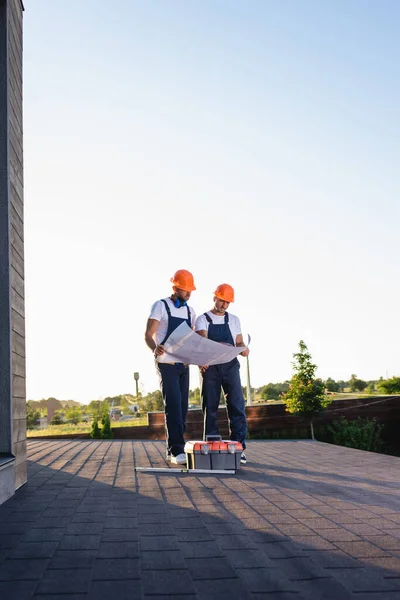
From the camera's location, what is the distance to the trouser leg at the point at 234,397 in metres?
7.11

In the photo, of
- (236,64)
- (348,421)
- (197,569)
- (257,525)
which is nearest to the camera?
(197,569)

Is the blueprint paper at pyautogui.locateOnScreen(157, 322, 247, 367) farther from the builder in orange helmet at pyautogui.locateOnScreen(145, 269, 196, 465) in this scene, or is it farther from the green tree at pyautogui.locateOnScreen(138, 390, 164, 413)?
the green tree at pyautogui.locateOnScreen(138, 390, 164, 413)

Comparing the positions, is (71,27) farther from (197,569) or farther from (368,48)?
(197,569)

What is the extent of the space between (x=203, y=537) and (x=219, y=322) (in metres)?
4.09

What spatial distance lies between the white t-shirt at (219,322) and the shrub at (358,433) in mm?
9117

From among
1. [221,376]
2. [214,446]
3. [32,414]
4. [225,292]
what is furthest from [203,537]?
[32,414]

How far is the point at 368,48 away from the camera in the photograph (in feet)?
35.6

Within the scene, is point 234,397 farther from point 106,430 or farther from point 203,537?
point 106,430

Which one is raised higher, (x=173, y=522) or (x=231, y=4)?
(x=231, y=4)

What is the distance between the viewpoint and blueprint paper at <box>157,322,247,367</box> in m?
6.42

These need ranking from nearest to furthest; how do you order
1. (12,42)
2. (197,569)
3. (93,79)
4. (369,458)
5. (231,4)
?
(197,569), (12,42), (369,458), (231,4), (93,79)

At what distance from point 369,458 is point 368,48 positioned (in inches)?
271

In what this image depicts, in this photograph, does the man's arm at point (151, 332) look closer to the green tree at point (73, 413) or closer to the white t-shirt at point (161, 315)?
the white t-shirt at point (161, 315)

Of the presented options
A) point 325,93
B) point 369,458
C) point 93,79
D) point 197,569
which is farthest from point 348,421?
point 197,569
